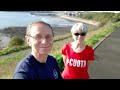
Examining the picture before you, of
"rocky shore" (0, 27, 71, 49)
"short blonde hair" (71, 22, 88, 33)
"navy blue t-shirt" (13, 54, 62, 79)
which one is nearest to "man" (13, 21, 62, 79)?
"navy blue t-shirt" (13, 54, 62, 79)

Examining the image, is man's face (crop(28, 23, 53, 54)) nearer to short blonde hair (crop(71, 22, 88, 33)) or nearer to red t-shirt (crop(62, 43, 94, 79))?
short blonde hair (crop(71, 22, 88, 33))

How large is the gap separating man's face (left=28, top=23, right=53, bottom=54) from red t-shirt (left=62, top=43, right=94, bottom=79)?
787mm

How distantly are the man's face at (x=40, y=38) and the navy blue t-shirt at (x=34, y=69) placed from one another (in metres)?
0.08

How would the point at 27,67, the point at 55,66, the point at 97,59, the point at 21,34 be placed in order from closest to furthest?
1. the point at 27,67
2. the point at 55,66
3. the point at 21,34
4. the point at 97,59

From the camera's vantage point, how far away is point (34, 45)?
2.12 metres

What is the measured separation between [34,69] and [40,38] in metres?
0.23

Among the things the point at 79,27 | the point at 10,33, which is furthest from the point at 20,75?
the point at 79,27

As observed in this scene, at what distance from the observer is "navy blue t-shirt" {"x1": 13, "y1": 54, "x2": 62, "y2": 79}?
197 cm

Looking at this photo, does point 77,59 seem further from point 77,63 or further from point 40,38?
point 40,38

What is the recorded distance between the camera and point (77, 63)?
2863mm

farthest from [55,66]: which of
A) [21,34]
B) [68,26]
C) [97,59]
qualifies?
[97,59]
